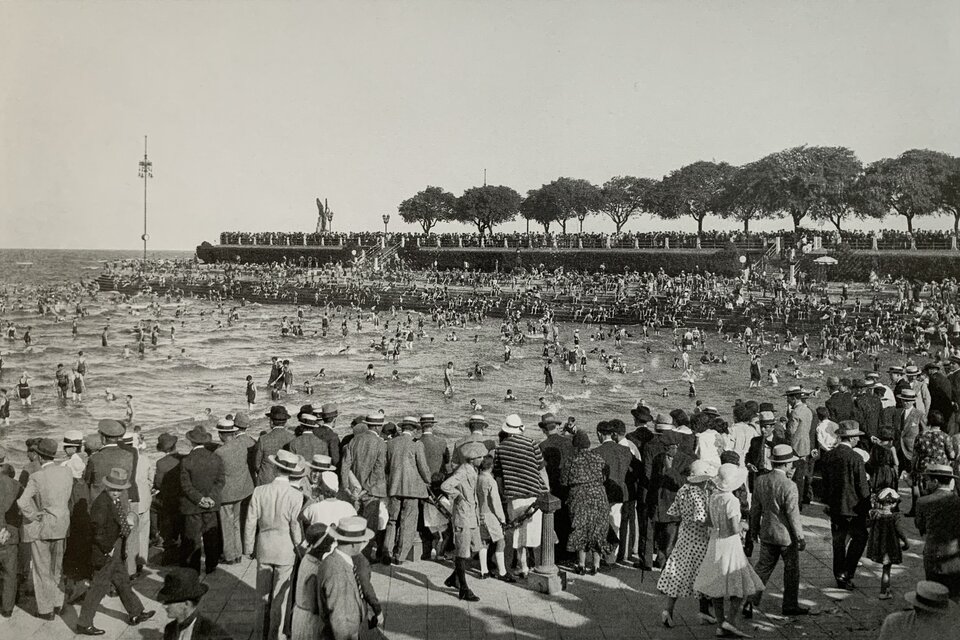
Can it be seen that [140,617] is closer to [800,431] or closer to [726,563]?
[726,563]

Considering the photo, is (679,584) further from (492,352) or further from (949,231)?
(949,231)

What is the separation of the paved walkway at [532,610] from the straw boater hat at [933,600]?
264 centimetres

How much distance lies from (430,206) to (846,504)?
88.9 m

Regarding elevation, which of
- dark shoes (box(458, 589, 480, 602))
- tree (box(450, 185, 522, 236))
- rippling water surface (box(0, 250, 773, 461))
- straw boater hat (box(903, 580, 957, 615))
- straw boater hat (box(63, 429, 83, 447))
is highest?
tree (box(450, 185, 522, 236))

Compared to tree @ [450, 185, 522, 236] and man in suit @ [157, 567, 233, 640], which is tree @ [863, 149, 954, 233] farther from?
man in suit @ [157, 567, 233, 640]

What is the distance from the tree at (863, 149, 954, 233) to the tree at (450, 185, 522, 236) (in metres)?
43.5

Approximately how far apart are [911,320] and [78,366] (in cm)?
3646

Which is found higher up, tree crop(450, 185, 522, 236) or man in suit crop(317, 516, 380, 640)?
tree crop(450, 185, 522, 236)

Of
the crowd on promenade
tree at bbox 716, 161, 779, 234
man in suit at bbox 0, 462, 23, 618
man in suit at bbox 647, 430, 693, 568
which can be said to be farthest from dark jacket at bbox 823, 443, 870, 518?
tree at bbox 716, 161, 779, 234

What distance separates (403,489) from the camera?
26.2 feet

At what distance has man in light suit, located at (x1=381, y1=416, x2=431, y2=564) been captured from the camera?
798 cm

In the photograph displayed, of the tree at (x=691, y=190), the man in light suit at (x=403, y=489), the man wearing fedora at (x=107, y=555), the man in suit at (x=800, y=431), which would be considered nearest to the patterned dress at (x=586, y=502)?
the man in light suit at (x=403, y=489)

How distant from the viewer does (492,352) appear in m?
40.2

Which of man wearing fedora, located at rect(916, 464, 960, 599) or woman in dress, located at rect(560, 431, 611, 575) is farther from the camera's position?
woman in dress, located at rect(560, 431, 611, 575)
